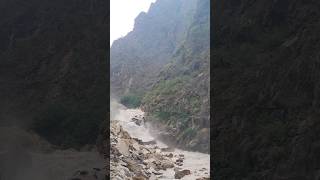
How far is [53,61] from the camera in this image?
32.5 m

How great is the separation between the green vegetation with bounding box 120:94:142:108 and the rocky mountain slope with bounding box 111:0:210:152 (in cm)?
27

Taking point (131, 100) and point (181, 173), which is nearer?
point (181, 173)

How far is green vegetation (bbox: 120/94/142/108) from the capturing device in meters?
51.5

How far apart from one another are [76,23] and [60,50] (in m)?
2.86

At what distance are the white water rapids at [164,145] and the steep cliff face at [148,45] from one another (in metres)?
9.76

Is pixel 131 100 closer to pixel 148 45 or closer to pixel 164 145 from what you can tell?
pixel 164 145

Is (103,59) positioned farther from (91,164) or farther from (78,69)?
(91,164)

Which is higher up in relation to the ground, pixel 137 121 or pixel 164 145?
pixel 137 121

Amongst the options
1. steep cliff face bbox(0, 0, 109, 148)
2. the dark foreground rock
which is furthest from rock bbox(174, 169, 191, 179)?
steep cliff face bbox(0, 0, 109, 148)
